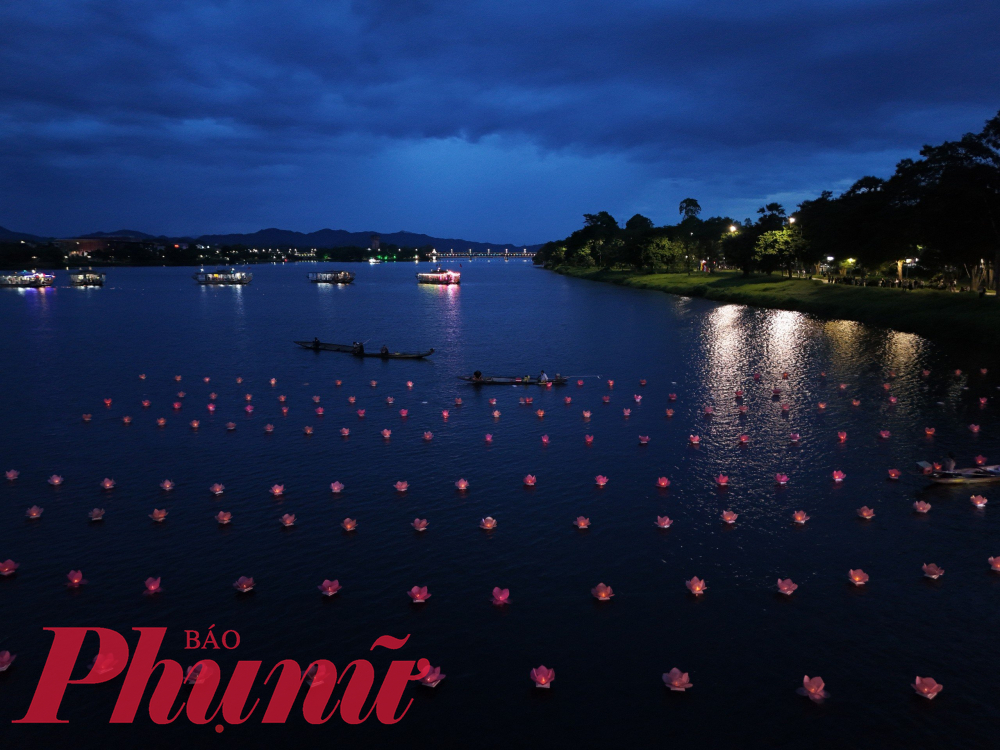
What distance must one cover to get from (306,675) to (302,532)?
6103 mm

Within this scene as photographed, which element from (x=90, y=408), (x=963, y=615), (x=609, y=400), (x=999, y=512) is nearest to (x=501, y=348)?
(x=609, y=400)

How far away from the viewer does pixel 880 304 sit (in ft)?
209

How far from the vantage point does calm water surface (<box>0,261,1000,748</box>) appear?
1063 centimetres

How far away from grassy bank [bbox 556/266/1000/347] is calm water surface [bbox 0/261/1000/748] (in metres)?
18.2

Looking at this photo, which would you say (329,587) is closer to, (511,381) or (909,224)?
(511,381)

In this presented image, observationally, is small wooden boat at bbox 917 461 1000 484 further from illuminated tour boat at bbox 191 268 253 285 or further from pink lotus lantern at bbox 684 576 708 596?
illuminated tour boat at bbox 191 268 253 285

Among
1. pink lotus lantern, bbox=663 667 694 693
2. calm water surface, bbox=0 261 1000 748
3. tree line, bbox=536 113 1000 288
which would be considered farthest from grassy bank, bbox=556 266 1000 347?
pink lotus lantern, bbox=663 667 694 693

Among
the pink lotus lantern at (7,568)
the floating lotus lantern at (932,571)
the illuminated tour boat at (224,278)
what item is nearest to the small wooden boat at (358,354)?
the pink lotus lantern at (7,568)

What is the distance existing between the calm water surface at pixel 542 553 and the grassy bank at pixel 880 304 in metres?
18.2

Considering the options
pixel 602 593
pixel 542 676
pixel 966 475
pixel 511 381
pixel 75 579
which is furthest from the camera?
pixel 511 381

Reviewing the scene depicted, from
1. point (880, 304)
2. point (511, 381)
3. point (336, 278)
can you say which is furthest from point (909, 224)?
point (336, 278)

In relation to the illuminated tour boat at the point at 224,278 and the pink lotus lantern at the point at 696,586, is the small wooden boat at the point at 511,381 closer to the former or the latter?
the pink lotus lantern at the point at 696,586

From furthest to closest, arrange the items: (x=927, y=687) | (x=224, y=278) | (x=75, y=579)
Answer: (x=224, y=278)
(x=75, y=579)
(x=927, y=687)

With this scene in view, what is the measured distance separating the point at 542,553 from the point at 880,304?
61369 mm
